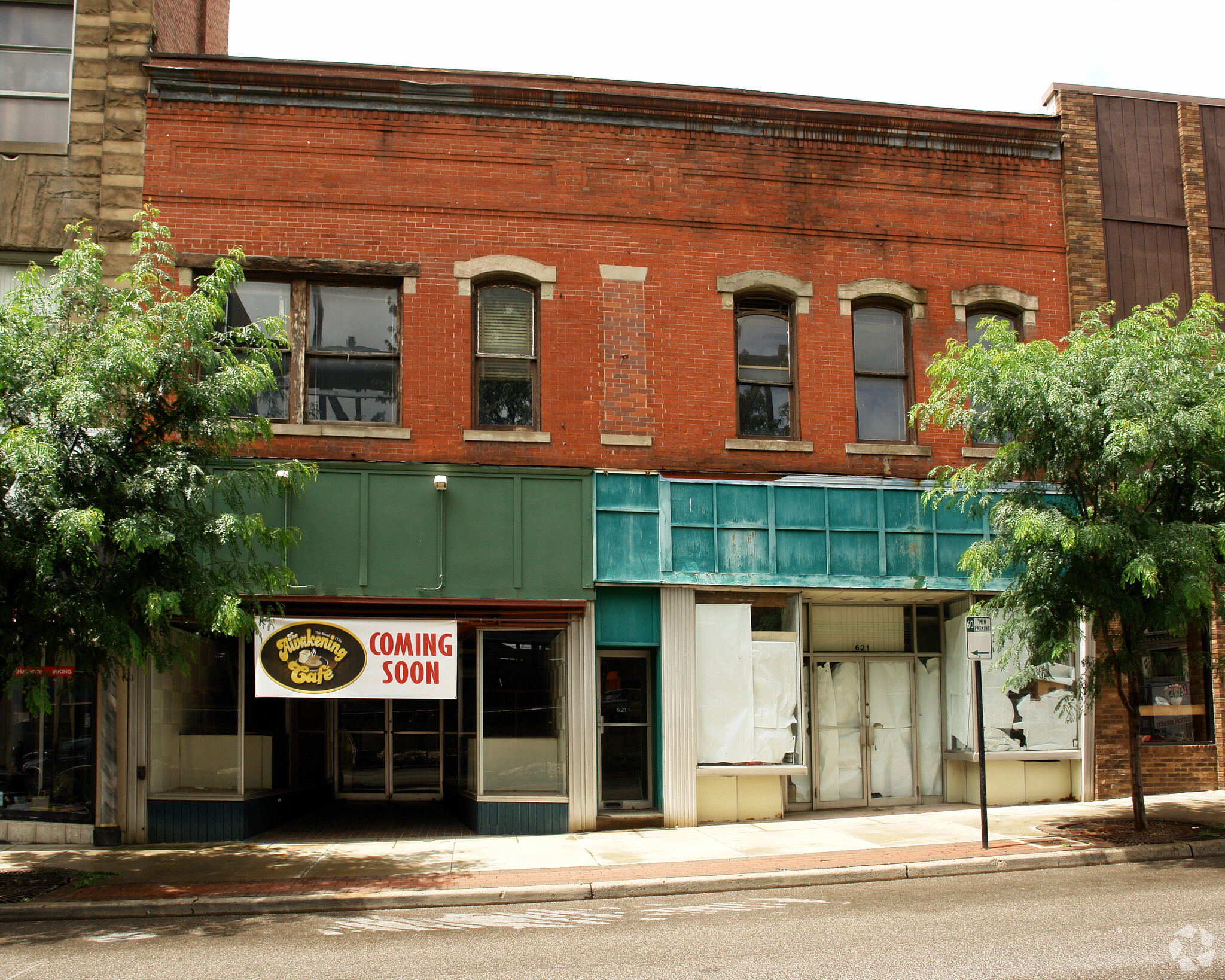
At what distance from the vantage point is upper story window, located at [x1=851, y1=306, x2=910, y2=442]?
14398 mm

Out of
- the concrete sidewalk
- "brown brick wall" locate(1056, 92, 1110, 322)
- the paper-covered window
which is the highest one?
"brown brick wall" locate(1056, 92, 1110, 322)

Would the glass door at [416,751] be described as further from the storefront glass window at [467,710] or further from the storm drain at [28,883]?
the storm drain at [28,883]

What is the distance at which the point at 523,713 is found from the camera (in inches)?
510

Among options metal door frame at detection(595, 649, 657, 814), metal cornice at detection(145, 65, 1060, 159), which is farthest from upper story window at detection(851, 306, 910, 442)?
metal door frame at detection(595, 649, 657, 814)

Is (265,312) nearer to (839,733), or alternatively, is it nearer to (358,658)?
(358,658)

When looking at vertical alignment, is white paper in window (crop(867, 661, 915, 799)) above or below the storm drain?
above

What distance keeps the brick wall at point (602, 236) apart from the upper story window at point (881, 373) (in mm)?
259

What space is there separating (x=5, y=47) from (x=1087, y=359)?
13991 mm

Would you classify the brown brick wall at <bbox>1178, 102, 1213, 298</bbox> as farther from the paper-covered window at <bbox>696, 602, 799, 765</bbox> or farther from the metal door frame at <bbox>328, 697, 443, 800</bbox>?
the metal door frame at <bbox>328, 697, 443, 800</bbox>

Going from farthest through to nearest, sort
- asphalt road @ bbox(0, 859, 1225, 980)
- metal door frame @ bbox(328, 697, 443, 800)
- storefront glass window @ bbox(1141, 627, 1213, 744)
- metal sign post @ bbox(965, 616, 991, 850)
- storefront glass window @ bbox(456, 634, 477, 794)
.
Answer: metal door frame @ bbox(328, 697, 443, 800), storefront glass window @ bbox(1141, 627, 1213, 744), storefront glass window @ bbox(456, 634, 477, 794), metal sign post @ bbox(965, 616, 991, 850), asphalt road @ bbox(0, 859, 1225, 980)

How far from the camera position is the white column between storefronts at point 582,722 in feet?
41.6

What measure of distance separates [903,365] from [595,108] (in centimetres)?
555

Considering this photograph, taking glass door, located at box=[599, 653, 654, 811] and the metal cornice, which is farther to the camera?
the metal cornice

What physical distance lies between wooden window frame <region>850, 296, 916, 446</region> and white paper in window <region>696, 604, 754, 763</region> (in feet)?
10.4
